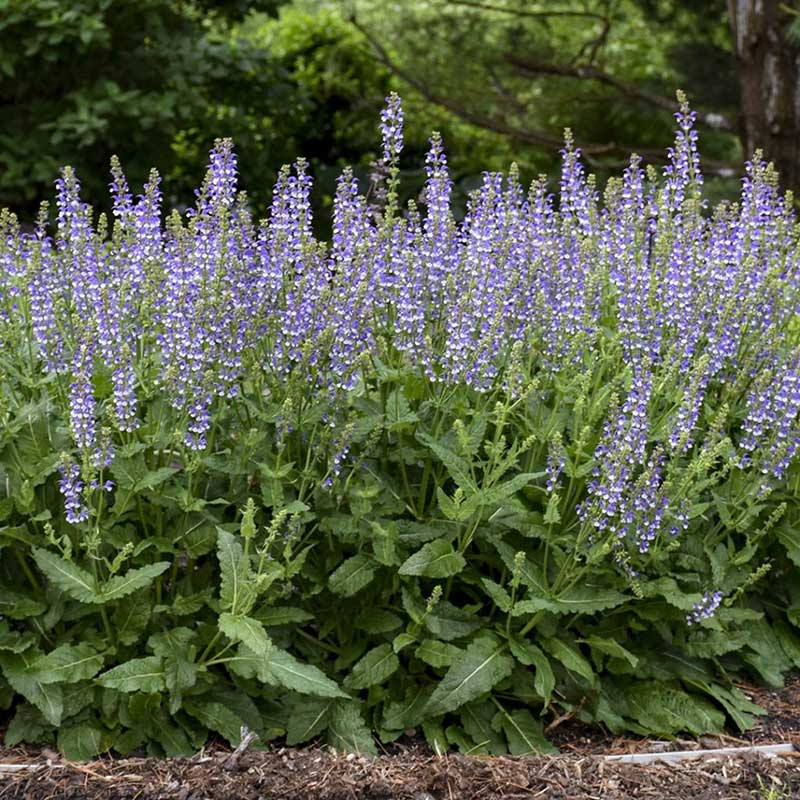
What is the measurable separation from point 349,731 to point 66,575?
1056 millimetres

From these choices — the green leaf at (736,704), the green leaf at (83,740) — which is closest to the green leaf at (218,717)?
the green leaf at (83,740)

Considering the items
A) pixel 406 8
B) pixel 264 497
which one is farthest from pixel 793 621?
pixel 406 8

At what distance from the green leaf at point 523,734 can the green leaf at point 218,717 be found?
904 millimetres

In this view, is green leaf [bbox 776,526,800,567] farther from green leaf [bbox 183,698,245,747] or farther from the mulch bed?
green leaf [bbox 183,698,245,747]

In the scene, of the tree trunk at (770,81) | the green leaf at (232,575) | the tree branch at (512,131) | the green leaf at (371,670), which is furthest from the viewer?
the tree branch at (512,131)

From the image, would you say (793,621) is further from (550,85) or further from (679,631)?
(550,85)

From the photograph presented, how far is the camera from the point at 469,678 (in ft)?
12.9

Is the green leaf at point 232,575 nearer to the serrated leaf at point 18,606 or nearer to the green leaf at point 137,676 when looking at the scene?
the green leaf at point 137,676

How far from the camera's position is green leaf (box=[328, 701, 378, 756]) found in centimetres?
394

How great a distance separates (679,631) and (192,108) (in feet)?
25.9

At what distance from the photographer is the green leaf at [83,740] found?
380 centimetres

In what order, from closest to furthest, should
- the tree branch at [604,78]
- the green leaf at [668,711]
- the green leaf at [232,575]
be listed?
the green leaf at [232,575]
the green leaf at [668,711]
the tree branch at [604,78]

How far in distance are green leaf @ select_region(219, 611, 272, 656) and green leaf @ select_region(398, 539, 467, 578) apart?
1.67 ft

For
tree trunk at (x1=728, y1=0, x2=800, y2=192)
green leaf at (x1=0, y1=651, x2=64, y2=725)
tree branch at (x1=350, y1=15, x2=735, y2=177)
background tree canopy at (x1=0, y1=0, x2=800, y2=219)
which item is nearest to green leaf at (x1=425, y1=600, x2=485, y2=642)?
green leaf at (x1=0, y1=651, x2=64, y2=725)
